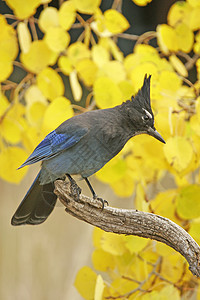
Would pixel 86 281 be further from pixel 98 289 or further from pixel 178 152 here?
pixel 178 152

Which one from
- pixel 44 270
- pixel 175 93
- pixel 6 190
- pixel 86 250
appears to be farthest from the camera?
pixel 6 190

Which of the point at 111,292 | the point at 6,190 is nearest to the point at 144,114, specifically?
the point at 111,292

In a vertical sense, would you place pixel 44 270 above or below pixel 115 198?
below

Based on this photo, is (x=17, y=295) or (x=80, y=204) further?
(x=17, y=295)

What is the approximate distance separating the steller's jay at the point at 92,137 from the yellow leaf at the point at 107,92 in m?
0.04

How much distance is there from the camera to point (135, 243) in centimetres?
108

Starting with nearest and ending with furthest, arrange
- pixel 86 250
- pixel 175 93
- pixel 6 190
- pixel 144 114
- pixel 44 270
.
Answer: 1. pixel 144 114
2. pixel 175 93
3. pixel 86 250
4. pixel 44 270
5. pixel 6 190

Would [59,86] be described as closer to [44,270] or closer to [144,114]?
[144,114]

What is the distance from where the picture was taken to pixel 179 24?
1.22 meters

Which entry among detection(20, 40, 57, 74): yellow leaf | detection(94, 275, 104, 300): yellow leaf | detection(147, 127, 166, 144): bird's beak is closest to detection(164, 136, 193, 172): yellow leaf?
detection(147, 127, 166, 144): bird's beak

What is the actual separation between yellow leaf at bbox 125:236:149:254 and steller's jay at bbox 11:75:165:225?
0.17m

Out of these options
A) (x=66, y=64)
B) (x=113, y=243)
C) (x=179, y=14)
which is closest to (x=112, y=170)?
(x=113, y=243)

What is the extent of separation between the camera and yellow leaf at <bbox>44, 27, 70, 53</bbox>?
1.17 meters

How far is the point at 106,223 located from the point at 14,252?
1.68 m
